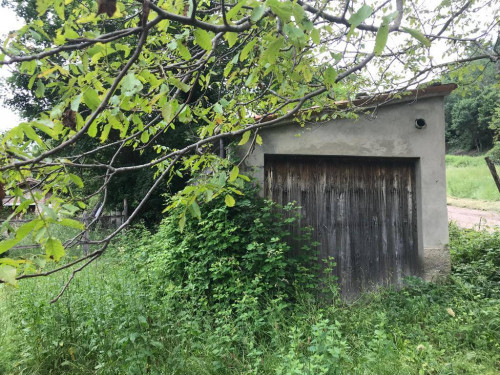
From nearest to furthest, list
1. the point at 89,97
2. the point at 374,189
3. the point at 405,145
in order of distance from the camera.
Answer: the point at 89,97 → the point at 405,145 → the point at 374,189

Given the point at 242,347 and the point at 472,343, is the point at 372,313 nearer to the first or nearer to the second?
the point at 472,343

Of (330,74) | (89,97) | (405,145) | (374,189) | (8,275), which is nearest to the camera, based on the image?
(8,275)

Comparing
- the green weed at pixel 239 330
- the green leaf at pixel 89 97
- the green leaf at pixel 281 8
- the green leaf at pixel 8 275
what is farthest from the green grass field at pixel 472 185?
the green leaf at pixel 8 275

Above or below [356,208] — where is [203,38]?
above

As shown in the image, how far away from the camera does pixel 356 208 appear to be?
188 inches

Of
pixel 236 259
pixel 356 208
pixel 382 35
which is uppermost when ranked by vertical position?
pixel 382 35

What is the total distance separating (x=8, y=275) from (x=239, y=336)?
2.44 metres

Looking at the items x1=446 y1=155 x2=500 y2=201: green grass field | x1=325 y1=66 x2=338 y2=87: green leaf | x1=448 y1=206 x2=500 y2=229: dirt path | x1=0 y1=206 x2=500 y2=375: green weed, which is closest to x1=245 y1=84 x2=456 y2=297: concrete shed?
x1=0 y1=206 x2=500 y2=375: green weed

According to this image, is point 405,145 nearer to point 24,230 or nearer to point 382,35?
point 382,35

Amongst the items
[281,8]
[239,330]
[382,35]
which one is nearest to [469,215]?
[239,330]

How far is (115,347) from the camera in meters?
2.80

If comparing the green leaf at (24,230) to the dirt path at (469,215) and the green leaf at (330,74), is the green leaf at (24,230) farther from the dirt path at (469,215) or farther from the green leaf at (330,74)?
the dirt path at (469,215)

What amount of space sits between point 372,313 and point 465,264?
2317 millimetres

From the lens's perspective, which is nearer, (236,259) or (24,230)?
(24,230)
